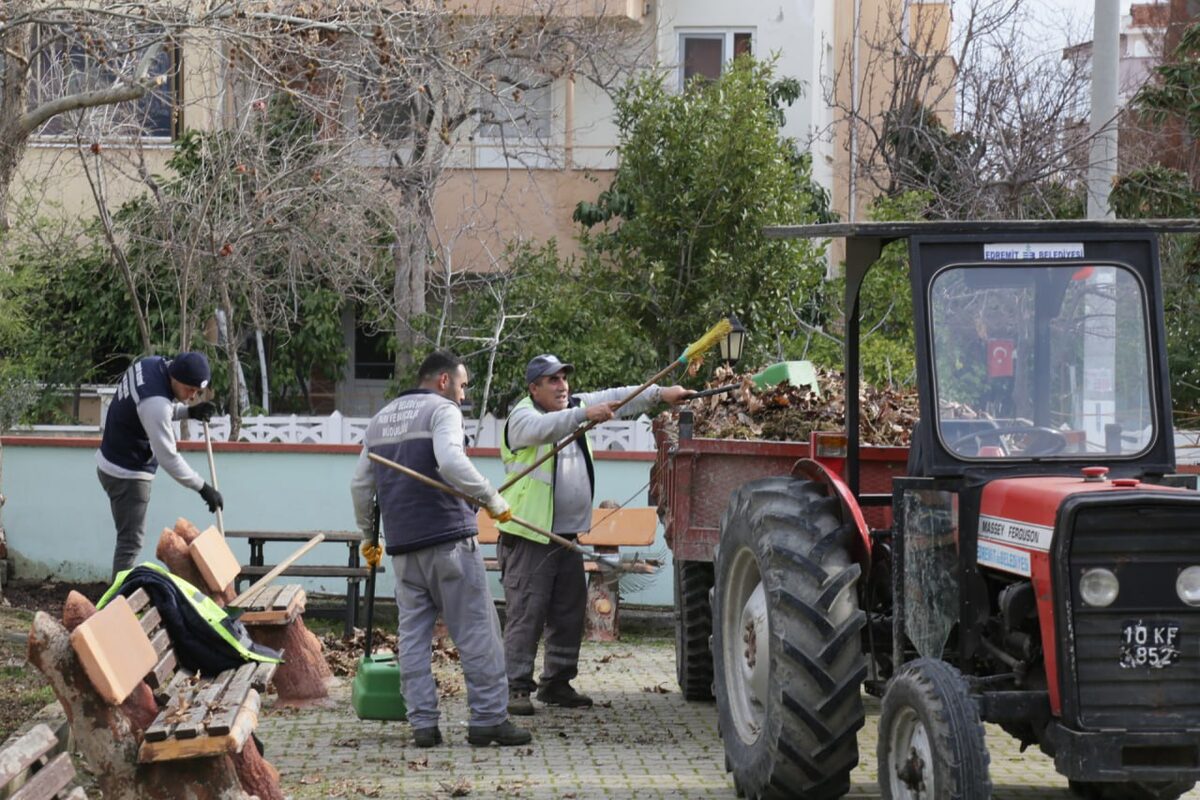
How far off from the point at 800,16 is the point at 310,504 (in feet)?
40.7

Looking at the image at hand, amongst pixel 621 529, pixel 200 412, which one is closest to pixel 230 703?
pixel 200 412

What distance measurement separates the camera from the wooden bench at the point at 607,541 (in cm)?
1320

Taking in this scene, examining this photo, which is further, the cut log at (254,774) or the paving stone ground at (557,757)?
the paving stone ground at (557,757)

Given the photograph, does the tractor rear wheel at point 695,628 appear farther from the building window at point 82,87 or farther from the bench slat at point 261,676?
the building window at point 82,87

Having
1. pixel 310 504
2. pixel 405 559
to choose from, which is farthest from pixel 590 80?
pixel 405 559

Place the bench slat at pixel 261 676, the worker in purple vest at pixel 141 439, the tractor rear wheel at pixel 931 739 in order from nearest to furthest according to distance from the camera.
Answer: the tractor rear wheel at pixel 931 739
the bench slat at pixel 261 676
the worker in purple vest at pixel 141 439

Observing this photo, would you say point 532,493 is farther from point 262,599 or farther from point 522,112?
point 522,112

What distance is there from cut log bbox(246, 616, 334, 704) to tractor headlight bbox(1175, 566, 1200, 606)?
18.4ft

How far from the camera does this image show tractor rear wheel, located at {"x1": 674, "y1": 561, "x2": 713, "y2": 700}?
32.8 feet

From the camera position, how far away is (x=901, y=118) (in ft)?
87.7

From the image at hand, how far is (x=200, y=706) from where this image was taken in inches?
255

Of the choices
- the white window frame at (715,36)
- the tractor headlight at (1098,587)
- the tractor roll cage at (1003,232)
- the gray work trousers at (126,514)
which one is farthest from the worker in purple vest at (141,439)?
the white window frame at (715,36)

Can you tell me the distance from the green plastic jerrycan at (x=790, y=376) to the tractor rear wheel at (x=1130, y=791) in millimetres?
2773

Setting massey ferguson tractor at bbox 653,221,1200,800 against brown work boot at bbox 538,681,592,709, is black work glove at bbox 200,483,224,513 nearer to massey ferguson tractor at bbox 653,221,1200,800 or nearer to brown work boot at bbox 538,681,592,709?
brown work boot at bbox 538,681,592,709
